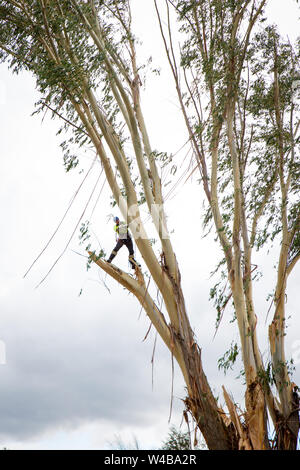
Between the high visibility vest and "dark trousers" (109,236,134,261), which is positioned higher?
the high visibility vest

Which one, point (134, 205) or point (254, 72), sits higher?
point (254, 72)

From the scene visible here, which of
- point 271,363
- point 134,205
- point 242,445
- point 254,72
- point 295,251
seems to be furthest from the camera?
point 254,72

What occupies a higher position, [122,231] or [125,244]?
[122,231]

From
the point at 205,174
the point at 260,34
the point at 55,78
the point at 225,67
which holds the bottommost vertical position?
the point at 205,174

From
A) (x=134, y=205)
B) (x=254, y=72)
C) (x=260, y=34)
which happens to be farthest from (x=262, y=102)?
(x=134, y=205)

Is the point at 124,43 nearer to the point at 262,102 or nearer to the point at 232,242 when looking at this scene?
the point at 262,102

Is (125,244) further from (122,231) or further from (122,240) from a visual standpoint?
(122,231)

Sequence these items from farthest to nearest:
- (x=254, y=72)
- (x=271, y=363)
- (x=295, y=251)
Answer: (x=254, y=72) < (x=295, y=251) < (x=271, y=363)

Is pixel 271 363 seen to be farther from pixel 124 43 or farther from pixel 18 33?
pixel 18 33

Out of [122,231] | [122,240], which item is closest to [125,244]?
[122,240]

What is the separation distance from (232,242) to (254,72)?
131 inches

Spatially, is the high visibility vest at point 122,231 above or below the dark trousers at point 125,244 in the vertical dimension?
above

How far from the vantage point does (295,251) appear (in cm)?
763

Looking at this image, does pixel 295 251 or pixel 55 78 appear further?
pixel 295 251
